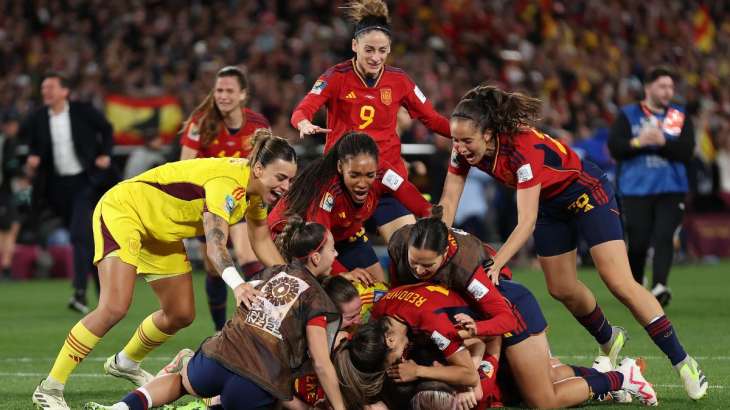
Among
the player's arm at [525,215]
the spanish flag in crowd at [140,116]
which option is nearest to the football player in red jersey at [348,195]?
the player's arm at [525,215]

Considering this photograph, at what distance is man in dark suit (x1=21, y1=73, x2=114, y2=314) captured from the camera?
13.1 meters

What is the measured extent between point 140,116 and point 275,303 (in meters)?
12.9

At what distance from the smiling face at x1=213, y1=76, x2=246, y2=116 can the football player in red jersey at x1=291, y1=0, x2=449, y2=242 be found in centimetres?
141

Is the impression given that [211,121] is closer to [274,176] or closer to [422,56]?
[274,176]

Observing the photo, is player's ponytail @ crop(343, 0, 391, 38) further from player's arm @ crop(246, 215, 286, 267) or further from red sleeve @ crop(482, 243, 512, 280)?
red sleeve @ crop(482, 243, 512, 280)

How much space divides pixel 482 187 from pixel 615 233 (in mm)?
10869

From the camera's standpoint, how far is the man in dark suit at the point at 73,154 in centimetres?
1306

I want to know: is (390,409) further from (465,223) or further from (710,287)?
(465,223)

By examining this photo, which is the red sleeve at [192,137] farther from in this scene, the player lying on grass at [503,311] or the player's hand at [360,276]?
the player lying on grass at [503,311]

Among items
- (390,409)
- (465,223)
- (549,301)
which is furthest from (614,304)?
(390,409)

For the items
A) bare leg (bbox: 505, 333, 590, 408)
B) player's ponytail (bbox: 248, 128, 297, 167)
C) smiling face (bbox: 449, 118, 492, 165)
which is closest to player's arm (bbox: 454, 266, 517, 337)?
bare leg (bbox: 505, 333, 590, 408)

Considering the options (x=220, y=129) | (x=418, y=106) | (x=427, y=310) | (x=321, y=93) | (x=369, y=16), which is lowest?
(x=427, y=310)

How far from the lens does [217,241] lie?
7113 mm

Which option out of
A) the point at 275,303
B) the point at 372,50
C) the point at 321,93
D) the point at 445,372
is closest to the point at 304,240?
the point at 275,303
